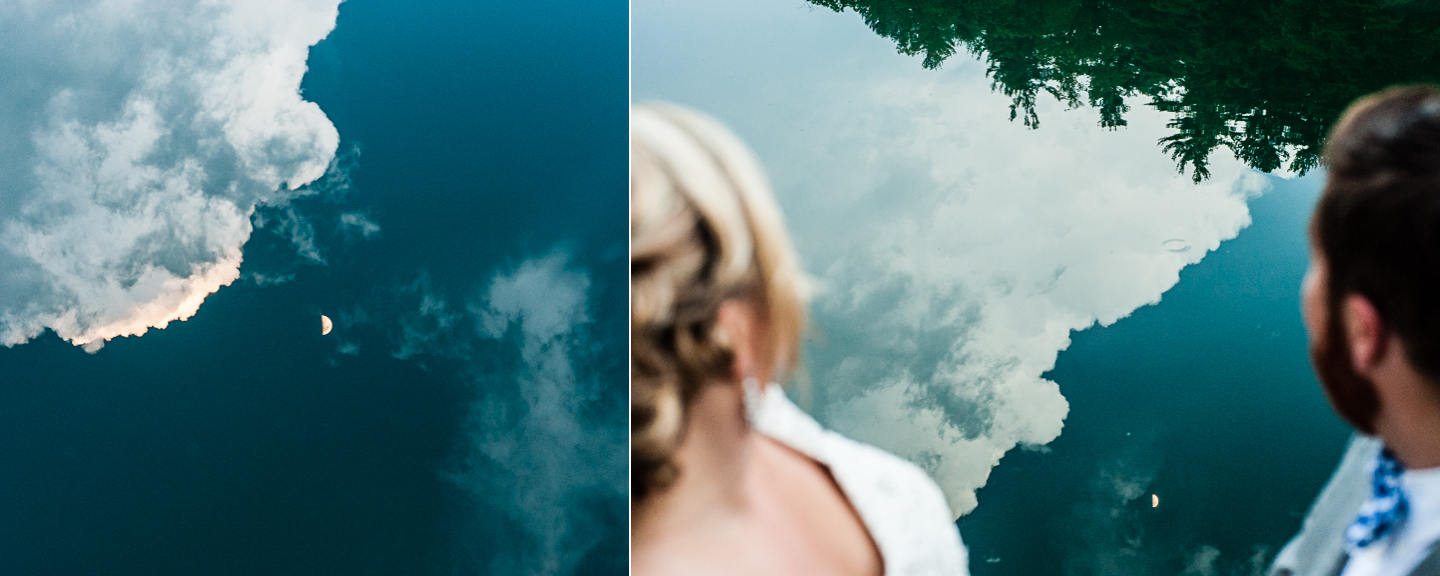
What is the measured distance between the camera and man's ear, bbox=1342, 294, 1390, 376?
131cm

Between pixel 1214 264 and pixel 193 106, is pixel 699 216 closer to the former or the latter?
pixel 1214 264

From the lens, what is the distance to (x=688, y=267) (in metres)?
1.82

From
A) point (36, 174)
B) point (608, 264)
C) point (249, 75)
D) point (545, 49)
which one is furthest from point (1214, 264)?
point (36, 174)

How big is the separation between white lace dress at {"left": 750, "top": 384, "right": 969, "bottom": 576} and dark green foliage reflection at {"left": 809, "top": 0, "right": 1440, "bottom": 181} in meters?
0.85

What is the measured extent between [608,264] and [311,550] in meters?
1.15

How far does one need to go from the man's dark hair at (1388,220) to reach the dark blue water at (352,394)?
162cm

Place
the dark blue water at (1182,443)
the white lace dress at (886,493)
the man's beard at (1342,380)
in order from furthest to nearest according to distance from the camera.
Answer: the white lace dress at (886,493)
the dark blue water at (1182,443)
the man's beard at (1342,380)

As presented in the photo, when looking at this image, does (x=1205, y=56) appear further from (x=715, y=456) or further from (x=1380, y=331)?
(x=715, y=456)

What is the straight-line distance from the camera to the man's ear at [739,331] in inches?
69.1

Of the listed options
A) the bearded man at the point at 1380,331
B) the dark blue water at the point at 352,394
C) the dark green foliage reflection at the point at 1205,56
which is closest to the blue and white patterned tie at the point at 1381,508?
the bearded man at the point at 1380,331

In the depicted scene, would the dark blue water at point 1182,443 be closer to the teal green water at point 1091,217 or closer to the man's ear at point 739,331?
the teal green water at point 1091,217

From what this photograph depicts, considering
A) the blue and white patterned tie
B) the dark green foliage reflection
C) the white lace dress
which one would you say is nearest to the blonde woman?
the white lace dress

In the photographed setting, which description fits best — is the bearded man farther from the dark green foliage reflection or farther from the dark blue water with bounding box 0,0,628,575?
the dark blue water with bounding box 0,0,628,575

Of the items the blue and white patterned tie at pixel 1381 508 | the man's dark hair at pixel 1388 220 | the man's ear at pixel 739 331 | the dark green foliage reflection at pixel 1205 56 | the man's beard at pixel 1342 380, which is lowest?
the blue and white patterned tie at pixel 1381 508
